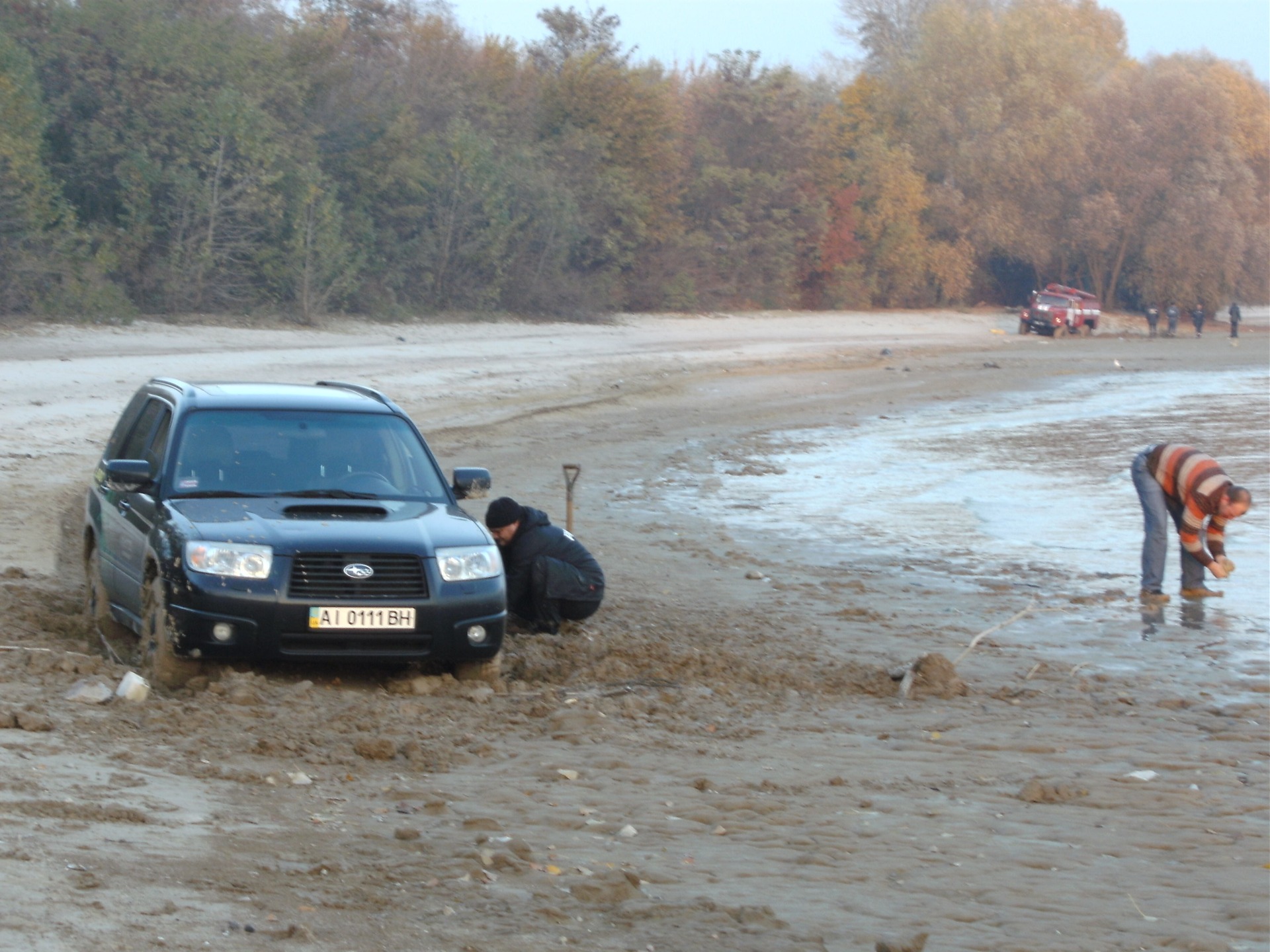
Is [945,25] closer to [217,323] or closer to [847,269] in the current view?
[847,269]

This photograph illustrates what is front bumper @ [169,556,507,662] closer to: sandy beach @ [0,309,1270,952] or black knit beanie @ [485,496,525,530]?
sandy beach @ [0,309,1270,952]

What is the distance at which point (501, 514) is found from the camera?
8.82 metres

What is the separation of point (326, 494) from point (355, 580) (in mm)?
922

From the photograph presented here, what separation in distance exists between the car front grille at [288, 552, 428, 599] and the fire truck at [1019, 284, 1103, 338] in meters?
52.1

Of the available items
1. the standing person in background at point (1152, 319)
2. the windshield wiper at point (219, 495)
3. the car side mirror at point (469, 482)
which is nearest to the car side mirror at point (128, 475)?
the windshield wiper at point (219, 495)

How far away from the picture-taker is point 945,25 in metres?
68.9

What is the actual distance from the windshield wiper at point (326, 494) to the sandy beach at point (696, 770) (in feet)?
3.00

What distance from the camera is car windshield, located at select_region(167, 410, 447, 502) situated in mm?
7961

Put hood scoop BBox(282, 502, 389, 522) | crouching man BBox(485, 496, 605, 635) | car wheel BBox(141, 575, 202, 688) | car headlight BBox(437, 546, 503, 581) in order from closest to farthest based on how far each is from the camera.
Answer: car wheel BBox(141, 575, 202, 688) → car headlight BBox(437, 546, 503, 581) → hood scoop BBox(282, 502, 389, 522) → crouching man BBox(485, 496, 605, 635)

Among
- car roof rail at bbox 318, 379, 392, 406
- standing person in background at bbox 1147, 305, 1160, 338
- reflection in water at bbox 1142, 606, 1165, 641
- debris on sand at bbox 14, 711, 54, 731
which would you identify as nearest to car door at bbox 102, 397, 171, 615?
car roof rail at bbox 318, 379, 392, 406

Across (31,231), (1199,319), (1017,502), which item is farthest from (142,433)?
(1199,319)

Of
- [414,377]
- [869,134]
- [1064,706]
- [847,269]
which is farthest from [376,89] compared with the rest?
[1064,706]

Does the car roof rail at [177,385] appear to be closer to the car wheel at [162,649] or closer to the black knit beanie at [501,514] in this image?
the car wheel at [162,649]

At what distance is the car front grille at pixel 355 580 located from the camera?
7.14 metres
